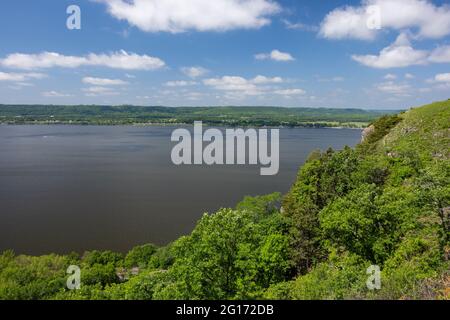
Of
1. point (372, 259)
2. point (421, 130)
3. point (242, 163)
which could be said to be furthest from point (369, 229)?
point (242, 163)

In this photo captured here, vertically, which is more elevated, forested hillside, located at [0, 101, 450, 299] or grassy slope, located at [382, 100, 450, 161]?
grassy slope, located at [382, 100, 450, 161]

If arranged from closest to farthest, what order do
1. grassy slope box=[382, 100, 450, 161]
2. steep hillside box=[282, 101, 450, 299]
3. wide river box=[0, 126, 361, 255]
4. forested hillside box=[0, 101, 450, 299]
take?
steep hillside box=[282, 101, 450, 299]
forested hillside box=[0, 101, 450, 299]
grassy slope box=[382, 100, 450, 161]
wide river box=[0, 126, 361, 255]

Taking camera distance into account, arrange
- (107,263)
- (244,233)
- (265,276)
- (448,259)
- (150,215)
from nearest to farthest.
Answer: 1. (448,259)
2. (244,233)
3. (265,276)
4. (107,263)
5. (150,215)

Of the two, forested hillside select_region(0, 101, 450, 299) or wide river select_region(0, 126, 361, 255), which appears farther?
wide river select_region(0, 126, 361, 255)

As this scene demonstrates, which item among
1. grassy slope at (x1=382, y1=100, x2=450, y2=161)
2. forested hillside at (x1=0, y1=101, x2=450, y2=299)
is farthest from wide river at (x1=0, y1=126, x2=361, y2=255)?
grassy slope at (x1=382, y1=100, x2=450, y2=161)

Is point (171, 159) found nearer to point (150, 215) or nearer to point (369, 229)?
point (150, 215)

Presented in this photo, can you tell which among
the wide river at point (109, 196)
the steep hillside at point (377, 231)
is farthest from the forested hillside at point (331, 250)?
the wide river at point (109, 196)

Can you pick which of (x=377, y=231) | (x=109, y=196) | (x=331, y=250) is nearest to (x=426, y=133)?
(x=377, y=231)

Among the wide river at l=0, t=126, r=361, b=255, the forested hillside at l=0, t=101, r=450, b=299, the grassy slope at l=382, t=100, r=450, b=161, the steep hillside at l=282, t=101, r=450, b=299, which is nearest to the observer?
the steep hillside at l=282, t=101, r=450, b=299

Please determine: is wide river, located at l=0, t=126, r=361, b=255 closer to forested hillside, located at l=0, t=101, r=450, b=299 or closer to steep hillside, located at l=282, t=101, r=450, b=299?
forested hillside, located at l=0, t=101, r=450, b=299
